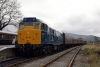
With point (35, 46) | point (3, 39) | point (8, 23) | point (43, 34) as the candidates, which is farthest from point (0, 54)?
point (8, 23)

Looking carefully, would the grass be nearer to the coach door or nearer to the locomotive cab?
the coach door

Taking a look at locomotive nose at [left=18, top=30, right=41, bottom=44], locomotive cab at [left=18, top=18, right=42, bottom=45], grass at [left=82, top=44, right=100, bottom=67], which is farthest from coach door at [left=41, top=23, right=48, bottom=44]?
grass at [left=82, top=44, right=100, bottom=67]

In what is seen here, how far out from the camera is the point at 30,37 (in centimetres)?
1975

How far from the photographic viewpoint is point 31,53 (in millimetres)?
20891

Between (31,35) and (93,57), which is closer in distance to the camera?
(93,57)

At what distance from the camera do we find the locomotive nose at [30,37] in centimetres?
1964

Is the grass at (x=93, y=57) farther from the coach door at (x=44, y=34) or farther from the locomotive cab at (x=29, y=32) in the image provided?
the locomotive cab at (x=29, y=32)

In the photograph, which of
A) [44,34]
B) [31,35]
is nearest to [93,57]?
[44,34]

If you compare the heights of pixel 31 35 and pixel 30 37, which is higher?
pixel 31 35

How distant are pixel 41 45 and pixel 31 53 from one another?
1519mm

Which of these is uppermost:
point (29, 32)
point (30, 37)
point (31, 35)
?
point (29, 32)

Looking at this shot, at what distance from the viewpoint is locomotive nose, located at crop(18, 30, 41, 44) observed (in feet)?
64.4

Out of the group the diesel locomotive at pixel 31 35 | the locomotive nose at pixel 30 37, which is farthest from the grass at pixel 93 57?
the locomotive nose at pixel 30 37

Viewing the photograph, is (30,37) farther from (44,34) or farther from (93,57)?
(93,57)
